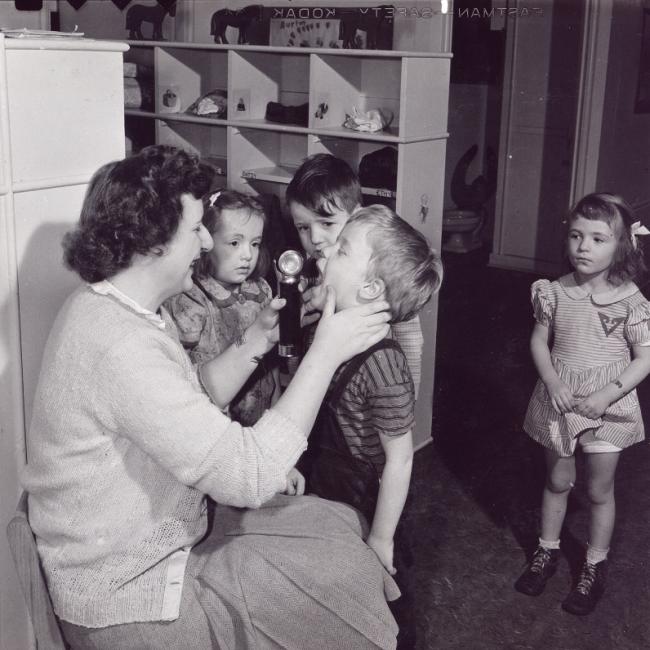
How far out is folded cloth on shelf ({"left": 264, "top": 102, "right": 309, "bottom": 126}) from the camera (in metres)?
4.84

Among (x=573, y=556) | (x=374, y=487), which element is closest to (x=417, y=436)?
(x=573, y=556)

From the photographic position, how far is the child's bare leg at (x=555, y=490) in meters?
2.92

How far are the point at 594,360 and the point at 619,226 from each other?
437 millimetres

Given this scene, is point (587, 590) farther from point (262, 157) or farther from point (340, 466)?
point (262, 157)

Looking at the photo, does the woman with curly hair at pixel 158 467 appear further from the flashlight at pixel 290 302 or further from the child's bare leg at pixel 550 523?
the child's bare leg at pixel 550 523

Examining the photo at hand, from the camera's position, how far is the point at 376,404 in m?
2.07

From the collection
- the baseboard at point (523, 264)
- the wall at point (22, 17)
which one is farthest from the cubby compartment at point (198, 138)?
the baseboard at point (523, 264)

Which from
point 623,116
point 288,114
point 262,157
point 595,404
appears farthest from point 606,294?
point 623,116

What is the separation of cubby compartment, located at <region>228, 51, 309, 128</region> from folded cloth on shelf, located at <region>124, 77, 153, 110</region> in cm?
97

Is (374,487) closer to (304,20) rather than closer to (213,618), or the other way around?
(213,618)

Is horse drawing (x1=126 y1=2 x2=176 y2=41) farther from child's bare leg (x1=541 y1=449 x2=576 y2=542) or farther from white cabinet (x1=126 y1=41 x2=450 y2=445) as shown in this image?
child's bare leg (x1=541 y1=449 x2=576 y2=542)

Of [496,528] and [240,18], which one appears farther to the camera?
[240,18]

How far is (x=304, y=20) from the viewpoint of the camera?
4.98 metres

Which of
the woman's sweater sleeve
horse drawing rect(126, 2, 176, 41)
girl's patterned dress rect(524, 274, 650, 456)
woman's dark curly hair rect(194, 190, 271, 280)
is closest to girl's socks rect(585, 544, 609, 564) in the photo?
girl's patterned dress rect(524, 274, 650, 456)
